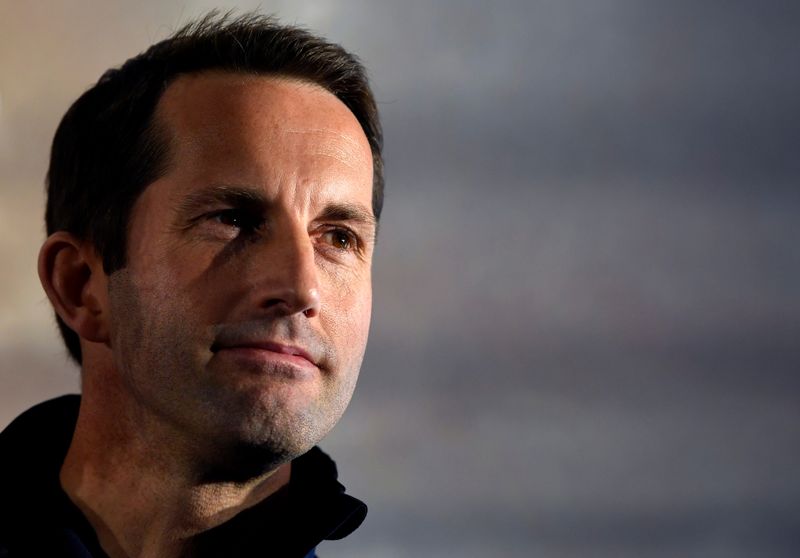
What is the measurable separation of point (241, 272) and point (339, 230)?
11.3 inches

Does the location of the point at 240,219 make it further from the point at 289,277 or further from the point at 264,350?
the point at 264,350

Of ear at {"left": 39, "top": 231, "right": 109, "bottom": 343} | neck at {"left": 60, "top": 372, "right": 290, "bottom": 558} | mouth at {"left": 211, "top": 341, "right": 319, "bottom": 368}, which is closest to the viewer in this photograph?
mouth at {"left": 211, "top": 341, "right": 319, "bottom": 368}

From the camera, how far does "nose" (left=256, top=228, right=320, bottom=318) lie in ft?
7.23

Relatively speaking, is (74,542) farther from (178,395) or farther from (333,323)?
(333,323)

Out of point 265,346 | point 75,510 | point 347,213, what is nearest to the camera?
point 265,346

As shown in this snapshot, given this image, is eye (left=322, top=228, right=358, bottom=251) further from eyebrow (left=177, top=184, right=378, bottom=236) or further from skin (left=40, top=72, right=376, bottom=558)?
eyebrow (left=177, top=184, right=378, bottom=236)

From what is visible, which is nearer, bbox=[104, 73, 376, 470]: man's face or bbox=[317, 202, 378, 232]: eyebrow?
bbox=[104, 73, 376, 470]: man's face

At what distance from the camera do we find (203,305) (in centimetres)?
220

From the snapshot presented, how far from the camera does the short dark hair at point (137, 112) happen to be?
7.80ft

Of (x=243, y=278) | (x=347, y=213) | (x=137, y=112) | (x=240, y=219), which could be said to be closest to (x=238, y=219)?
(x=240, y=219)

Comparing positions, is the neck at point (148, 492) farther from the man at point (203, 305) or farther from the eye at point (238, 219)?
the eye at point (238, 219)

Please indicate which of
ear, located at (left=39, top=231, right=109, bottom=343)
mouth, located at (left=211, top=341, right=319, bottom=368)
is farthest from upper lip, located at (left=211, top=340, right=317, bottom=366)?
ear, located at (left=39, top=231, right=109, bottom=343)

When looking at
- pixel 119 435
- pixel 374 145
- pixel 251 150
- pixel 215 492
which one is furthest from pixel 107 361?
pixel 374 145

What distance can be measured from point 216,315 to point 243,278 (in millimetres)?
88
